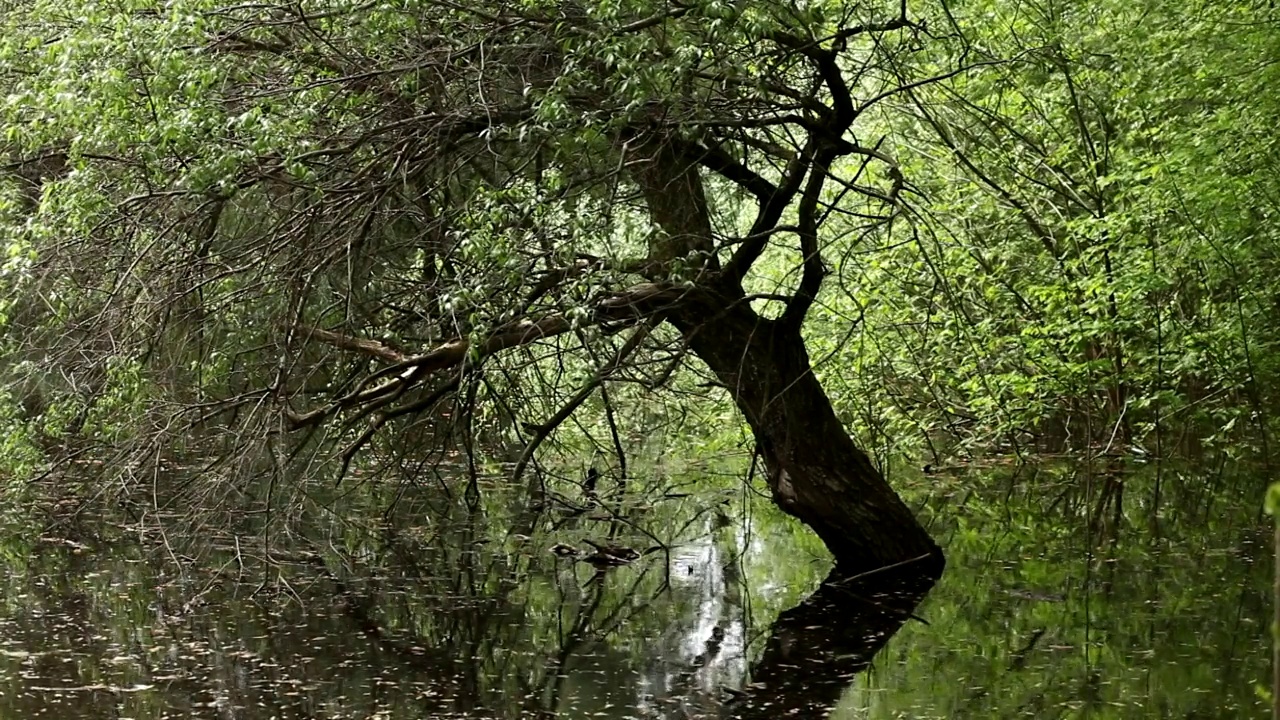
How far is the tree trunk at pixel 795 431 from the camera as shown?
26.8 ft

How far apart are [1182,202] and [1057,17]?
7.40 ft

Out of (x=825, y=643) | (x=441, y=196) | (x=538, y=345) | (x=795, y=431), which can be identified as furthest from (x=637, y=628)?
(x=441, y=196)

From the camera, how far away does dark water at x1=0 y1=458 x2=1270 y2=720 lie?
20.5ft

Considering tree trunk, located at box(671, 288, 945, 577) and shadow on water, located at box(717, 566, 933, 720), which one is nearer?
shadow on water, located at box(717, 566, 933, 720)

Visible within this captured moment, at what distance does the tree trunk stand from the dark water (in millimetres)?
467

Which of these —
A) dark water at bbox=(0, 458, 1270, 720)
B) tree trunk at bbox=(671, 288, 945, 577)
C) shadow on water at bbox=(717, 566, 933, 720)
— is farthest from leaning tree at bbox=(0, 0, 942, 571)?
dark water at bbox=(0, 458, 1270, 720)

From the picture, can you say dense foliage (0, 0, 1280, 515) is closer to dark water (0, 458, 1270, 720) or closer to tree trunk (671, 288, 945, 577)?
tree trunk (671, 288, 945, 577)

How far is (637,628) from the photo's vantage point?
7.78m

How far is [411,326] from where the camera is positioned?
8.05 metres

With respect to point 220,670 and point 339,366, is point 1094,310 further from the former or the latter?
point 220,670

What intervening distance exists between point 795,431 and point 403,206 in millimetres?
2786

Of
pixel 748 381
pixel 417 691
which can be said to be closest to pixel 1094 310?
pixel 748 381

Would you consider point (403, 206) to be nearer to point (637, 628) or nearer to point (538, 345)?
Result: point (538, 345)

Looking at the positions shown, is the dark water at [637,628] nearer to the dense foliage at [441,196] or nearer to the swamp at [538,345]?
the swamp at [538,345]
